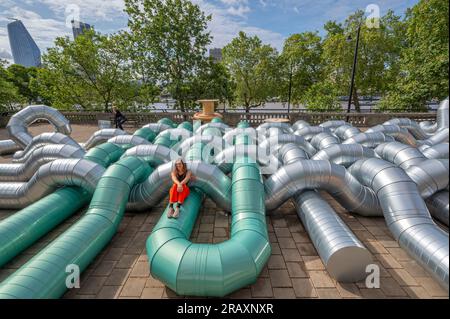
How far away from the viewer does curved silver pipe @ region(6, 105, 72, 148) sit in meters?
9.72

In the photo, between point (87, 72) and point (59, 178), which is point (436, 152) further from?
point (87, 72)

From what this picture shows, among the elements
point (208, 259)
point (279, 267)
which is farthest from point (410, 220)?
point (208, 259)

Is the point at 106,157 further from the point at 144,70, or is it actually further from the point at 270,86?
the point at 270,86

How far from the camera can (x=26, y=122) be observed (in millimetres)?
10195

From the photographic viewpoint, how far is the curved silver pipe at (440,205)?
4594mm

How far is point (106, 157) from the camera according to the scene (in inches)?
239

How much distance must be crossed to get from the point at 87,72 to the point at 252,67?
16.8 meters

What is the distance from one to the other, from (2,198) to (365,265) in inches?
314

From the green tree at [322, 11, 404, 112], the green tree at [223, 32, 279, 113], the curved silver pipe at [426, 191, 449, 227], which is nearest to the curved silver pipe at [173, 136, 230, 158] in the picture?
the curved silver pipe at [426, 191, 449, 227]

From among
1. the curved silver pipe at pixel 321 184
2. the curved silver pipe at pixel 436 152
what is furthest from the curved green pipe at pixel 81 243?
the curved silver pipe at pixel 436 152

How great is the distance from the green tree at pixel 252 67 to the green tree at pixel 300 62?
158 centimetres

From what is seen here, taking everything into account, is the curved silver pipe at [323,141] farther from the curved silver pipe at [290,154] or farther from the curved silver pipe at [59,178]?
the curved silver pipe at [59,178]

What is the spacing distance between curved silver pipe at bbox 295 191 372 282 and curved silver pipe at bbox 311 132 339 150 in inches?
145
